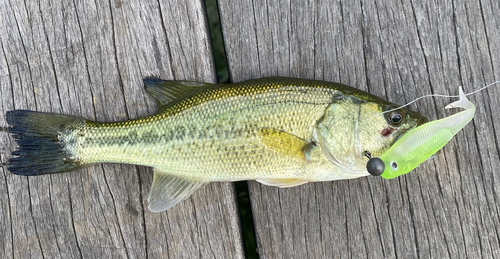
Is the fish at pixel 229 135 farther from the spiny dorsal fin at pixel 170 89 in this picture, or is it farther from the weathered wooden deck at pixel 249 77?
the weathered wooden deck at pixel 249 77

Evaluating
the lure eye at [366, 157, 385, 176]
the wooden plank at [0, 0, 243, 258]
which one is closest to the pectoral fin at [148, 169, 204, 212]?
the wooden plank at [0, 0, 243, 258]

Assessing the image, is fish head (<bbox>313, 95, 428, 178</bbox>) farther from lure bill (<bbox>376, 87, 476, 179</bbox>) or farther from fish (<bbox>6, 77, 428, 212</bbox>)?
lure bill (<bbox>376, 87, 476, 179</bbox>)

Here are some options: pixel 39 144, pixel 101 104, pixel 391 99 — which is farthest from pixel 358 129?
pixel 39 144

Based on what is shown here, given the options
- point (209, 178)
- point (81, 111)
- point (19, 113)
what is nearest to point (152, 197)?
point (209, 178)

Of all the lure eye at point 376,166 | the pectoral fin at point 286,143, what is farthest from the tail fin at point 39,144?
the lure eye at point 376,166

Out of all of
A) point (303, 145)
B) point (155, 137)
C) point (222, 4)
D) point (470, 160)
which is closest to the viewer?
point (303, 145)

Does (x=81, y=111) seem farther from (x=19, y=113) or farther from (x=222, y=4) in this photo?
(x=222, y=4)

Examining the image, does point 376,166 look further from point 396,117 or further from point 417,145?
point 396,117
